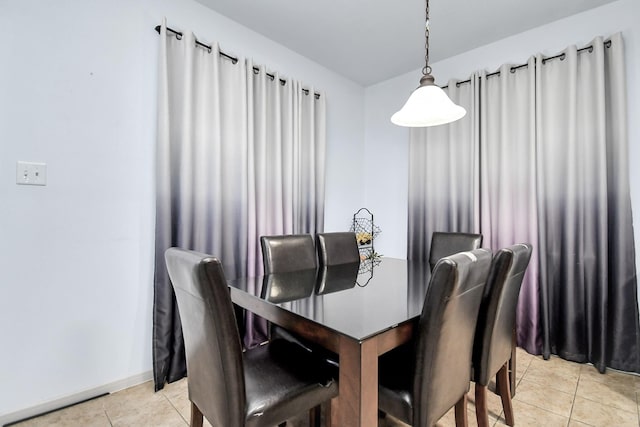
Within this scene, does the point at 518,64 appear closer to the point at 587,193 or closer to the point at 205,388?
the point at 587,193

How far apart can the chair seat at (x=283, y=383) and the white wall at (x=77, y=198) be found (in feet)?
3.56

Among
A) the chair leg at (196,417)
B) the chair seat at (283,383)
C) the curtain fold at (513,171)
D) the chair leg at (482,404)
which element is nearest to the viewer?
the chair seat at (283,383)

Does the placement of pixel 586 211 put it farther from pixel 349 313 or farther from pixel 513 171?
pixel 349 313

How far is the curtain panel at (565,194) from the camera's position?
2.08 metres

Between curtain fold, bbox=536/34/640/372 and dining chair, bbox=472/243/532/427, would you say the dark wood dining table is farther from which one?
curtain fold, bbox=536/34/640/372

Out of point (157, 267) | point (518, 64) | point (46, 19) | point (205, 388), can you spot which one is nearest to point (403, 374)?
point (205, 388)

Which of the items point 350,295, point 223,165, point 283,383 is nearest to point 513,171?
point 350,295

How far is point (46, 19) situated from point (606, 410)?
3.67 metres

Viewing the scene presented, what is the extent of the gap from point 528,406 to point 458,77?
104 inches

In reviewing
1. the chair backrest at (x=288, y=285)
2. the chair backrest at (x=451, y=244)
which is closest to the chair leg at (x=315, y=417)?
the chair backrest at (x=288, y=285)

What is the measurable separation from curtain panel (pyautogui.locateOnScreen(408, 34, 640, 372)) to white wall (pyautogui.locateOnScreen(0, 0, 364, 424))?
8.45 ft

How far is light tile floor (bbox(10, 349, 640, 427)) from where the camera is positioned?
1.57 meters

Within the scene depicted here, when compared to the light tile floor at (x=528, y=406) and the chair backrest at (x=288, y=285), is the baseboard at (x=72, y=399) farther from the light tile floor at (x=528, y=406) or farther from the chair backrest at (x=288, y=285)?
the chair backrest at (x=288, y=285)

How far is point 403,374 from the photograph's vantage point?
116 centimetres
